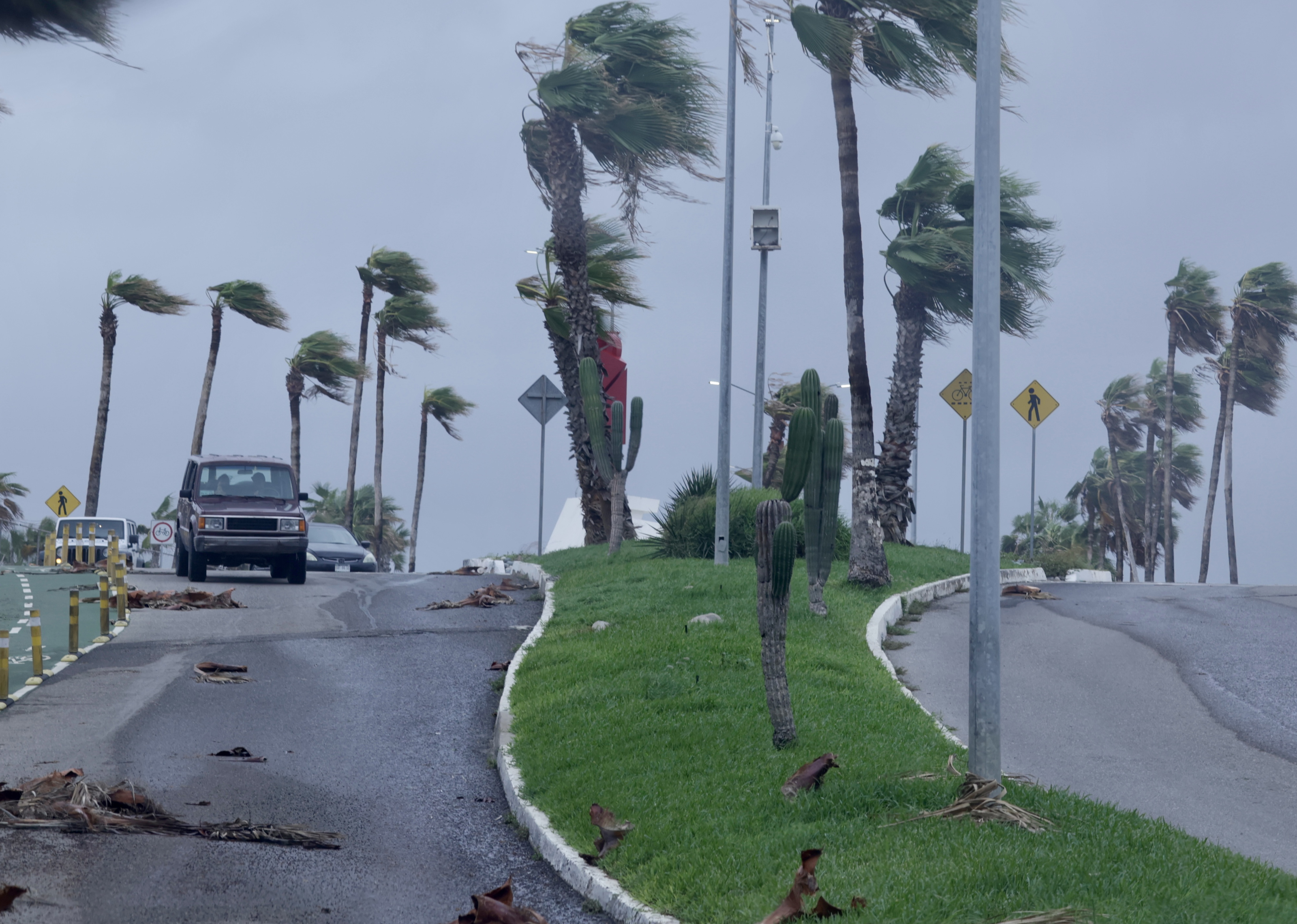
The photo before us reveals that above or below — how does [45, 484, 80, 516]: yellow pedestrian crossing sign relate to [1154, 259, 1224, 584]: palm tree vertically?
below

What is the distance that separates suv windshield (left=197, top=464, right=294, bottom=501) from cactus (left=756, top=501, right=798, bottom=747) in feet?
52.5

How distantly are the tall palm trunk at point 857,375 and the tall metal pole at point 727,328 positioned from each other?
1.24 ft

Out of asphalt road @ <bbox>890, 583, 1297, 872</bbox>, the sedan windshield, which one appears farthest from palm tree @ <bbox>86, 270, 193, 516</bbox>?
asphalt road @ <bbox>890, 583, 1297, 872</bbox>

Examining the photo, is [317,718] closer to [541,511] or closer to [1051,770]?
[1051,770]

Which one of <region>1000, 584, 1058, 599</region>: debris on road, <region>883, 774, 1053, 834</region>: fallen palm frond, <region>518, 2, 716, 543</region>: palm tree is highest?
<region>518, 2, 716, 543</region>: palm tree

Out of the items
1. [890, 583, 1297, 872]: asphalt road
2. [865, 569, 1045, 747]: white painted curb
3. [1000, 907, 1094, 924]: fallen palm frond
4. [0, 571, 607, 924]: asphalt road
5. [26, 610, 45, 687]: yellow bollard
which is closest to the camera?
[1000, 907, 1094, 924]: fallen palm frond

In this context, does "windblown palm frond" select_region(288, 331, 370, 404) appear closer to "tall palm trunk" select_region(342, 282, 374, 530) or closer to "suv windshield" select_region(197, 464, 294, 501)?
"tall palm trunk" select_region(342, 282, 374, 530)

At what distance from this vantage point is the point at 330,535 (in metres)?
30.0

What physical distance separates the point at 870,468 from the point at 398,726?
953cm

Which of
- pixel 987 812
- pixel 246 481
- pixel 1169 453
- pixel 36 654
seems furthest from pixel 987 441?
pixel 1169 453

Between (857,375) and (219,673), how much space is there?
1034 centimetres

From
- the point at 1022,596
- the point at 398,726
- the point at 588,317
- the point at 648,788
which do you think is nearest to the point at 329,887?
the point at 648,788

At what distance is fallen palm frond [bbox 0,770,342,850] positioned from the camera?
7305mm

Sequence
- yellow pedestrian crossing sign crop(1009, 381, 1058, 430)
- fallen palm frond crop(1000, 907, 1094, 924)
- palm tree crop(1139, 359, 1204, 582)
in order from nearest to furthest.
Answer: fallen palm frond crop(1000, 907, 1094, 924), yellow pedestrian crossing sign crop(1009, 381, 1058, 430), palm tree crop(1139, 359, 1204, 582)
